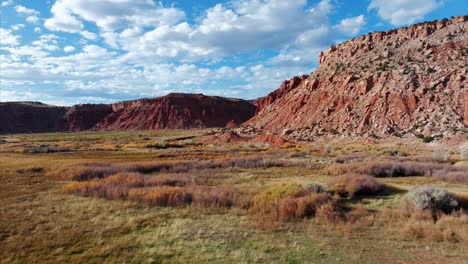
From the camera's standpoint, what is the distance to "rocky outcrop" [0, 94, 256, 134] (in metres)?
144

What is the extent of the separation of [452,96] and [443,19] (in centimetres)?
2112

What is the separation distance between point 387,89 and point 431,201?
162 ft

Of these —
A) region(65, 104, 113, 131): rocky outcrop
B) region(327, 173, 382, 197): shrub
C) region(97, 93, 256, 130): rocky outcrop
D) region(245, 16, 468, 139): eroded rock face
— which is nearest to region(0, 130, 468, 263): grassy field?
region(327, 173, 382, 197): shrub

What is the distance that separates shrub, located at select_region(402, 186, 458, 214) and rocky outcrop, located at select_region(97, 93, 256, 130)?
420 feet

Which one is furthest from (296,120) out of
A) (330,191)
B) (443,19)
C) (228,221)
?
(228,221)

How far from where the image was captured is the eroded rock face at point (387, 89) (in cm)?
4997

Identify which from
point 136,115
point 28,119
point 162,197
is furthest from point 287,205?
point 28,119

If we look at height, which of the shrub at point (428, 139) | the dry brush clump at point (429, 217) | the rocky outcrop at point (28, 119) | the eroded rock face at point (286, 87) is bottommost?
the dry brush clump at point (429, 217)

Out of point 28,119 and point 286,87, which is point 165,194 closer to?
point 286,87

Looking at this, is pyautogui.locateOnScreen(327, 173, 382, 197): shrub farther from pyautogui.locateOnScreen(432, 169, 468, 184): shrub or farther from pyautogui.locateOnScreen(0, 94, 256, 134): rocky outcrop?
pyautogui.locateOnScreen(0, 94, 256, 134): rocky outcrop

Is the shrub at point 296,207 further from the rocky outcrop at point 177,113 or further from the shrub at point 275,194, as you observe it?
the rocky outcrop at point 177,113

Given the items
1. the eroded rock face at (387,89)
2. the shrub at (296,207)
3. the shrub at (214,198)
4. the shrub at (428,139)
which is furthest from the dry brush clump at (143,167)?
the eroded rock face at (387,89)

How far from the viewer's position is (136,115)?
151 m

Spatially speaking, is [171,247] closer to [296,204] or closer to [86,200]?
[296,204]
